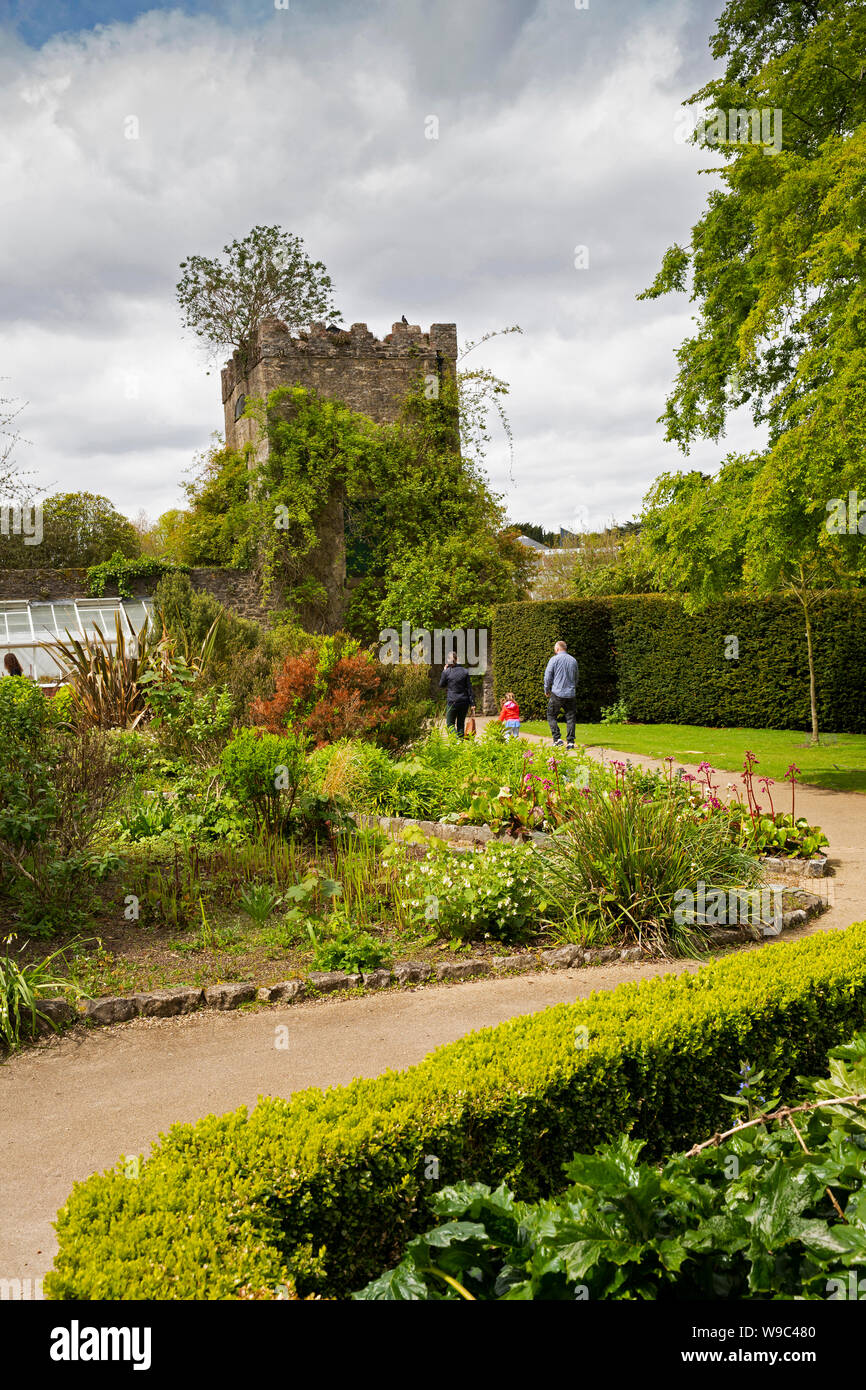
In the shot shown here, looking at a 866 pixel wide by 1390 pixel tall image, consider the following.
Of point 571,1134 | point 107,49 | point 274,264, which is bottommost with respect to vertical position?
point 571,1134

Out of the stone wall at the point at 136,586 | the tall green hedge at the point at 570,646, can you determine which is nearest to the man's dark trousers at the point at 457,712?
A: the tall green hedge at the point at 570,646

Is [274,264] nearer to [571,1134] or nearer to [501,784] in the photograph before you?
[501,784]

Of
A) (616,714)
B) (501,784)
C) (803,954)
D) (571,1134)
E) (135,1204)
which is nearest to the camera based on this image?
(135,1204)

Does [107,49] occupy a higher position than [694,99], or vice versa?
[694,99]

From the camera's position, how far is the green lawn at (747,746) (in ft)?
40.4

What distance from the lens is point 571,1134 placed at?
2945mm

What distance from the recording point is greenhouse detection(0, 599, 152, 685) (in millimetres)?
19953

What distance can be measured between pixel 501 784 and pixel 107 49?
5.94 meters

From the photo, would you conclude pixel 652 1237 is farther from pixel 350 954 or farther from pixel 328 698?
pixel 328 698

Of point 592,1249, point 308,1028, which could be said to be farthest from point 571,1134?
point 308,1028

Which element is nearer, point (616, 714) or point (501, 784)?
point (501, 784)

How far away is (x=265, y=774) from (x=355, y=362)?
18.3m

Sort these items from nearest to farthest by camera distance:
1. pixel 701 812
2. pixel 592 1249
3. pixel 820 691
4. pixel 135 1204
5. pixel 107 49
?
pixel 592 1249 < pixel 135 1204 < pixel 107 49 < pixel 701 812 < pixel 820 691

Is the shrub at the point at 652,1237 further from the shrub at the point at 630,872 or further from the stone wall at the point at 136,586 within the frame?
the stone wall at the point at 136,586
